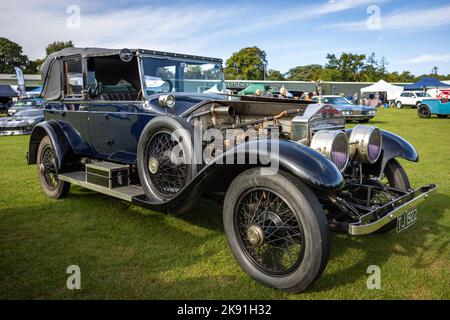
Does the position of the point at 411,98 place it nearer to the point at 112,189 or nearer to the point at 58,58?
the point at 58,58

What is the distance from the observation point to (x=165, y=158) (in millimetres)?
3805

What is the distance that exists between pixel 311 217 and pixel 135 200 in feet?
6.50

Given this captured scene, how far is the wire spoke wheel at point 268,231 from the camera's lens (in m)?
2.85

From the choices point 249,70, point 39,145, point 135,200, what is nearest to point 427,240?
point 135,200

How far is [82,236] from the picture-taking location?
3.96m

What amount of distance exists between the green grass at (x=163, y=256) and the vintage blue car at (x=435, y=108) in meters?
18.4

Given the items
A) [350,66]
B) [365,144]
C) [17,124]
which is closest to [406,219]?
[365,144]

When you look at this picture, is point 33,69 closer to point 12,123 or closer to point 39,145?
point 12,123

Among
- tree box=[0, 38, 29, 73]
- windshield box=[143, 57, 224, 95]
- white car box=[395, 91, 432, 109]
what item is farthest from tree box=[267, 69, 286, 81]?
windshield box=[143, 57, 224, 95]

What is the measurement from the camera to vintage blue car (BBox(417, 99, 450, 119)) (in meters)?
20.7

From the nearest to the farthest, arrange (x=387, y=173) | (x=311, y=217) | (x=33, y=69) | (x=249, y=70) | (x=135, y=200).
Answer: (x=311, y=217) → (x=135, y=200) → (x=387, y=173) → (x=249, y=70) → (x=33, y=69)

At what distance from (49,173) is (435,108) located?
21740 millimetres

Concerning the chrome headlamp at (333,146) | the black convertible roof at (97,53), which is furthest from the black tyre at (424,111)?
the chrome headlamp at (333,146)

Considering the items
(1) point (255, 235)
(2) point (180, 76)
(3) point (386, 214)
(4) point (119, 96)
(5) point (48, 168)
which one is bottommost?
(1) point (255, 235)
